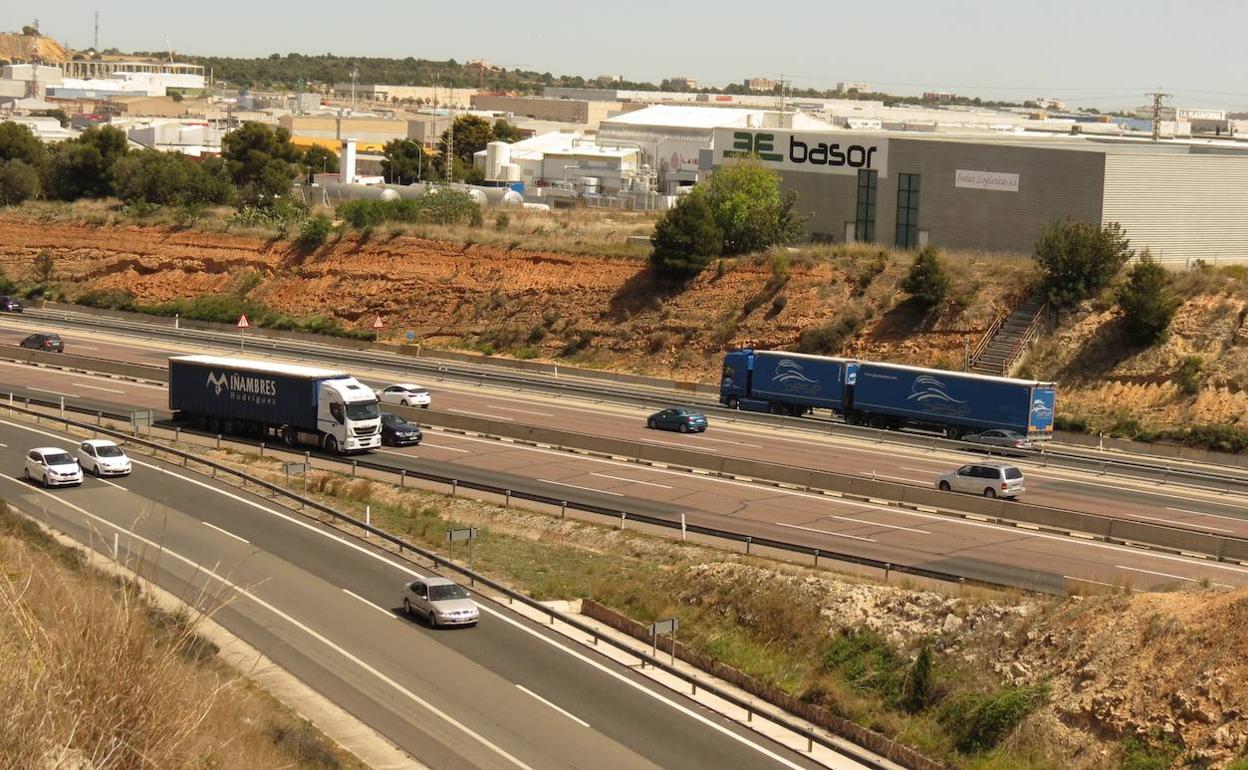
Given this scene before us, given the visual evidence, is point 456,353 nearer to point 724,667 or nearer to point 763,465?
point 763,465

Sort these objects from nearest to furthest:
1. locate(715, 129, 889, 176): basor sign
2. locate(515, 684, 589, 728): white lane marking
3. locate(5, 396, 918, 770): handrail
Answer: locate(515, 684, 589, 728): white lane marking, locate(5, 396, 918, 770): handrail, locate(715, 129, 889, 176): basor sign

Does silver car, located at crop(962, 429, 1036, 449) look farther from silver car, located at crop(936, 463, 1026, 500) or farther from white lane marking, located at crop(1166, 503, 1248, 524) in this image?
white lane marking, located at crop(1166, 503, 1248, 524)

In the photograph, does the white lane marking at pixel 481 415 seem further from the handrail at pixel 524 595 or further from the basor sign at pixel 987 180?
the basor sign at pixel 987 180

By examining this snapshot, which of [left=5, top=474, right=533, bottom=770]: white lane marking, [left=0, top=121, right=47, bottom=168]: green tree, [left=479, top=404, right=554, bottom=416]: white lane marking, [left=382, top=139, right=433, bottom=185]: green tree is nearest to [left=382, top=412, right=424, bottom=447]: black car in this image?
[left=479, top=404, right=554, bottom=416]: white lane marking

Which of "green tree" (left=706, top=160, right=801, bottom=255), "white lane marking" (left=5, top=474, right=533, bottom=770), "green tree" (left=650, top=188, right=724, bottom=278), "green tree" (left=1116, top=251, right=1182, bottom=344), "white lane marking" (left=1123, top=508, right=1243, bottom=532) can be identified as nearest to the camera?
"white lane marking" (left=5, top=474, right=533, bottom=770)

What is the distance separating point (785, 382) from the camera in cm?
6159

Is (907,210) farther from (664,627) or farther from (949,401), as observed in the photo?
(664,627)

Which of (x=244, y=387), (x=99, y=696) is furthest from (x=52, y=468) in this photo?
(x=99, y=696)

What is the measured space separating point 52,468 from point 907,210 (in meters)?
51.0

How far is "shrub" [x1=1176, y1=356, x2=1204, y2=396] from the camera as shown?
60062 mm

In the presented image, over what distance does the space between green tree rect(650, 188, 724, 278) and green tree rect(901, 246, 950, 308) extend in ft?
42.8

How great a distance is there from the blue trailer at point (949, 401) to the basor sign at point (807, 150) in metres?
25.6

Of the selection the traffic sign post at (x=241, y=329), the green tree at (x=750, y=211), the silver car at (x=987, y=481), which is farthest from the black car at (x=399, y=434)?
the green tree at (x=750, y=211)

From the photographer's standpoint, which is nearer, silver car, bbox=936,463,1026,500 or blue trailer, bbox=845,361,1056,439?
silver car, bbox=936,463,1026,500
